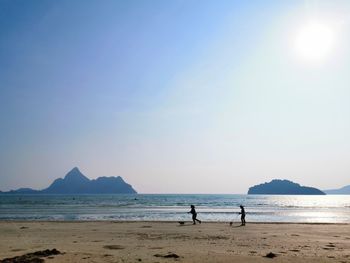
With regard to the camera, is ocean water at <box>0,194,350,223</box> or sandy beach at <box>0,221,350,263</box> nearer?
sandy beach at <box>0,221,350,263</box>

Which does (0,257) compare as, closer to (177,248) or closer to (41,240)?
(41,240)

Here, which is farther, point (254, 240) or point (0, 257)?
point (254, 240)

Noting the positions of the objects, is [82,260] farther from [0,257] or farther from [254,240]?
[254,240]

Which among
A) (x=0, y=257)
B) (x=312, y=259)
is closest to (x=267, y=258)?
(x=312, y=259)

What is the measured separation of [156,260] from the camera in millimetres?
14461

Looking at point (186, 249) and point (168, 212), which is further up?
point (186, 249)

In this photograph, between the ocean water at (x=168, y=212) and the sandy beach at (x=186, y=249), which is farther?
the ocean water at (x=168, y=212)

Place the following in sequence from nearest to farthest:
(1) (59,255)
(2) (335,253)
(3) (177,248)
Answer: (1) (59,255)
(2) (335,253)
(3) (177,248)

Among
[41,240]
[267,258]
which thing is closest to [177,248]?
[267,258]

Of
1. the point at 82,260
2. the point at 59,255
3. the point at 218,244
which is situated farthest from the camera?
the point at 218,244

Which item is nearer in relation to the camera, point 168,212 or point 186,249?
point 186,249

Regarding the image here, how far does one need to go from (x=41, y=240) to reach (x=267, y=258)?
13.8m

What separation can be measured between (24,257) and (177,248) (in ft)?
23.3

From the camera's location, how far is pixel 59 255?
50.4 ft
